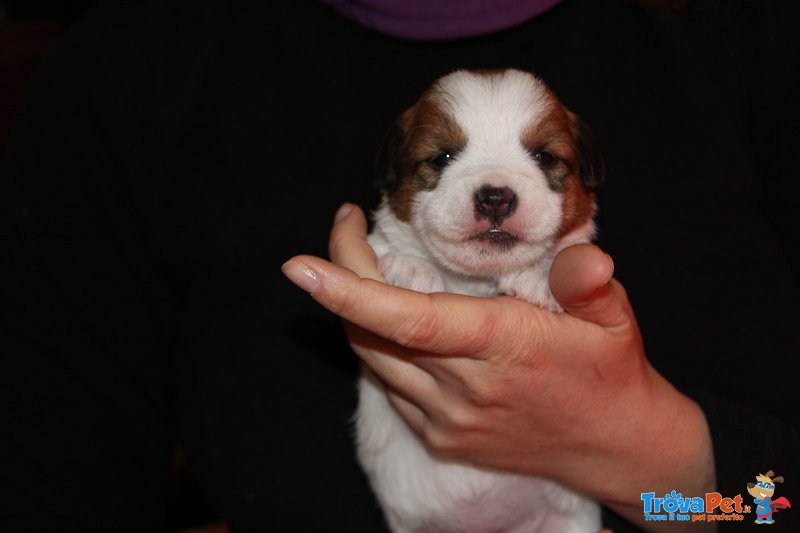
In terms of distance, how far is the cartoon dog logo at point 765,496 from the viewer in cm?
183

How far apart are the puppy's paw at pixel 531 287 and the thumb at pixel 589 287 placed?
8cm

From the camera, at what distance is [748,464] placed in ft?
6.02

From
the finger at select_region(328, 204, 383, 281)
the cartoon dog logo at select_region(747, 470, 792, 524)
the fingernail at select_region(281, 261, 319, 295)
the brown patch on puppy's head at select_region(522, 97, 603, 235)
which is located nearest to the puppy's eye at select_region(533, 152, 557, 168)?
the brown patch on puppy's head at select_region(522, 97, 603, 235)

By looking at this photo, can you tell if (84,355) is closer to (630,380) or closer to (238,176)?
(238,176)

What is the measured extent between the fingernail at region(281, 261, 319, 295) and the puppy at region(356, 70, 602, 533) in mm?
555

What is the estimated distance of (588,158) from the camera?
81.3 inches

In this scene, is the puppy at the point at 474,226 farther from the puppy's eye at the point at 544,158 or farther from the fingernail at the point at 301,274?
the fingernail at the point at 301,274

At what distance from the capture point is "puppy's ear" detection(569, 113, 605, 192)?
6.75ft

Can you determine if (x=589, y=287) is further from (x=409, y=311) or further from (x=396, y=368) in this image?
(x=396, y=368)

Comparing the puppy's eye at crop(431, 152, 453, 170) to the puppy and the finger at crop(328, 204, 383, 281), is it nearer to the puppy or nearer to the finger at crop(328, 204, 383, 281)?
the puppy

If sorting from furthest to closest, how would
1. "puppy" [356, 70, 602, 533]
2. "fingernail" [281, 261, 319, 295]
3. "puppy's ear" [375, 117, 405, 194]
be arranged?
"puppy's ear" [375, 117, 405, 194], "puppy" [356, 70, 602, 533], "fingernail" [281, 261, 319, 295]

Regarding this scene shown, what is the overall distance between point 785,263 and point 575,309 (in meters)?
0.86

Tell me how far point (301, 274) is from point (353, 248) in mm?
438

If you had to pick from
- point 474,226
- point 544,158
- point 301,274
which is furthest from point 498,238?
point 301,274
